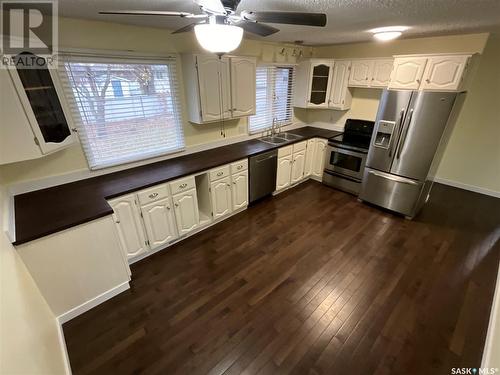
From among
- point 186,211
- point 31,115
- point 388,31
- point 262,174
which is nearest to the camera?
point 31,115

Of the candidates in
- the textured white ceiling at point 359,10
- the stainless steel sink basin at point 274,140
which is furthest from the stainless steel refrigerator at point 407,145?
the stainless steel sink basin at point 274,140

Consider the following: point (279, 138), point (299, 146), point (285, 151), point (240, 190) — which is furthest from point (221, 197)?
point (299, 146)

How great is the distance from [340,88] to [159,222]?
3436mm

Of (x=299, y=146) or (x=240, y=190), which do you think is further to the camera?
(x=299, y=146)

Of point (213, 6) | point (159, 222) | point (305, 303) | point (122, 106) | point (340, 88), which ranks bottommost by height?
point (305, 303)

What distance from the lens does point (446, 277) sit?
7.52 feet

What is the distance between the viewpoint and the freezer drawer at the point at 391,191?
3.05 m

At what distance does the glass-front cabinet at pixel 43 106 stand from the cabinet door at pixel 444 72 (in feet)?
12.4

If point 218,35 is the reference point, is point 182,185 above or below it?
below

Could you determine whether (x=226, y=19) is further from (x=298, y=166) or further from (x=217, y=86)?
(x=298, y=166)

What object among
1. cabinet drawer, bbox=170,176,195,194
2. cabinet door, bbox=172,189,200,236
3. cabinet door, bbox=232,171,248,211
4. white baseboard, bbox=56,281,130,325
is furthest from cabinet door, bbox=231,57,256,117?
white baseboard, bbox=56,281,130,325

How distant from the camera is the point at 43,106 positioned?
5.76 ft

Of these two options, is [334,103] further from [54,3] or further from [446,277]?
[54,3]

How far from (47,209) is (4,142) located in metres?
0.59
